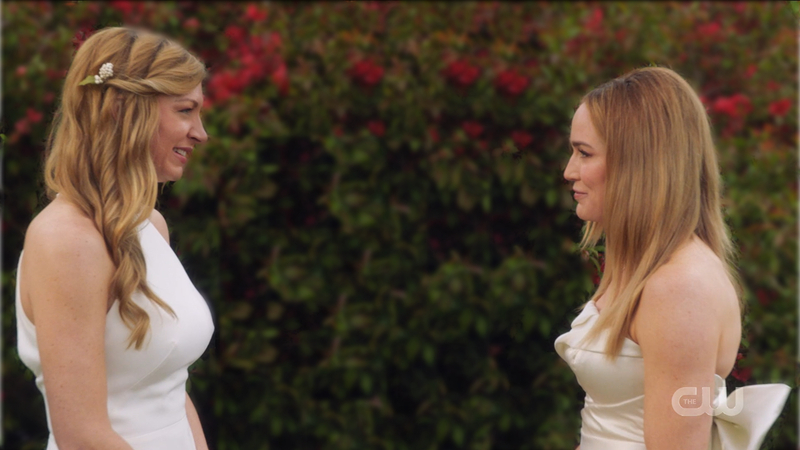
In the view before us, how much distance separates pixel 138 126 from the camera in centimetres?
219

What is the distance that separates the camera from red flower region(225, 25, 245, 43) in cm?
404

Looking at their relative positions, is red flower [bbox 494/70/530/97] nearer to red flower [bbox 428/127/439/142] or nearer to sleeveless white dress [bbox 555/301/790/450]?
red flower [bbox 428/127/439/142]

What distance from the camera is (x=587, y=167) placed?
2217 millimetres

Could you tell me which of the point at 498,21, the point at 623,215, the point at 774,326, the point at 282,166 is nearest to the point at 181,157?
the point at 623,215

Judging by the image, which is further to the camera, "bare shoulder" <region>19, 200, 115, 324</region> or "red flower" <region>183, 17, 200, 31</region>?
"red flower" <region>183, 17, 200, 31</region>

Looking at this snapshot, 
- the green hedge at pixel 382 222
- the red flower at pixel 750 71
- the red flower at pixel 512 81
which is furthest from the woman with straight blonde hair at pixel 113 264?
the red flower at pixel 750 71

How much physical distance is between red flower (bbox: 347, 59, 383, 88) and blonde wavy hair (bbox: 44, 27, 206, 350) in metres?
1.68

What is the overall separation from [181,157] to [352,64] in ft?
5.32

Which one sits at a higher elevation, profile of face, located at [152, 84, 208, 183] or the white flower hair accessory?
the white flower hair accessory

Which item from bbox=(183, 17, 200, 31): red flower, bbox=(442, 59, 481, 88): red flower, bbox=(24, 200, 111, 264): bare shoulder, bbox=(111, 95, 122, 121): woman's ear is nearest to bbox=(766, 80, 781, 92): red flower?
bbox=(442, 59, 481, 88): red flower

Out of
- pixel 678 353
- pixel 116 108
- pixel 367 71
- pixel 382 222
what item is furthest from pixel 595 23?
pixel 116 108

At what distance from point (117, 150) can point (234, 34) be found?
2.02 metres

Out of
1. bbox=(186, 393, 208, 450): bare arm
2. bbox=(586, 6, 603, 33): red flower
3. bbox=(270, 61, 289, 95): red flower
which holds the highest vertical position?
bbox=(586, 6, 603, 33): red flower

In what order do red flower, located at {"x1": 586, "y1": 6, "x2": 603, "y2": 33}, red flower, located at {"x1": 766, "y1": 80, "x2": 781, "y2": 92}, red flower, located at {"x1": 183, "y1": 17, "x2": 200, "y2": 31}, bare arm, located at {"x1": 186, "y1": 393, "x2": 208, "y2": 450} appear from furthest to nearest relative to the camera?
red flower, located at {"x1": 766, "y1": 80, "x2": 781, "y2": 92} < red flower, located at {"x1": 586, "y1": 6, "x2": 603, "y2": 33} < red flower, located at {"x1": 183, "y1": 17, "x2": 200, "y2": 31} < bare arm, located at {"x1": 186, "y1": 393, "x2": 208, "y2": 450}
